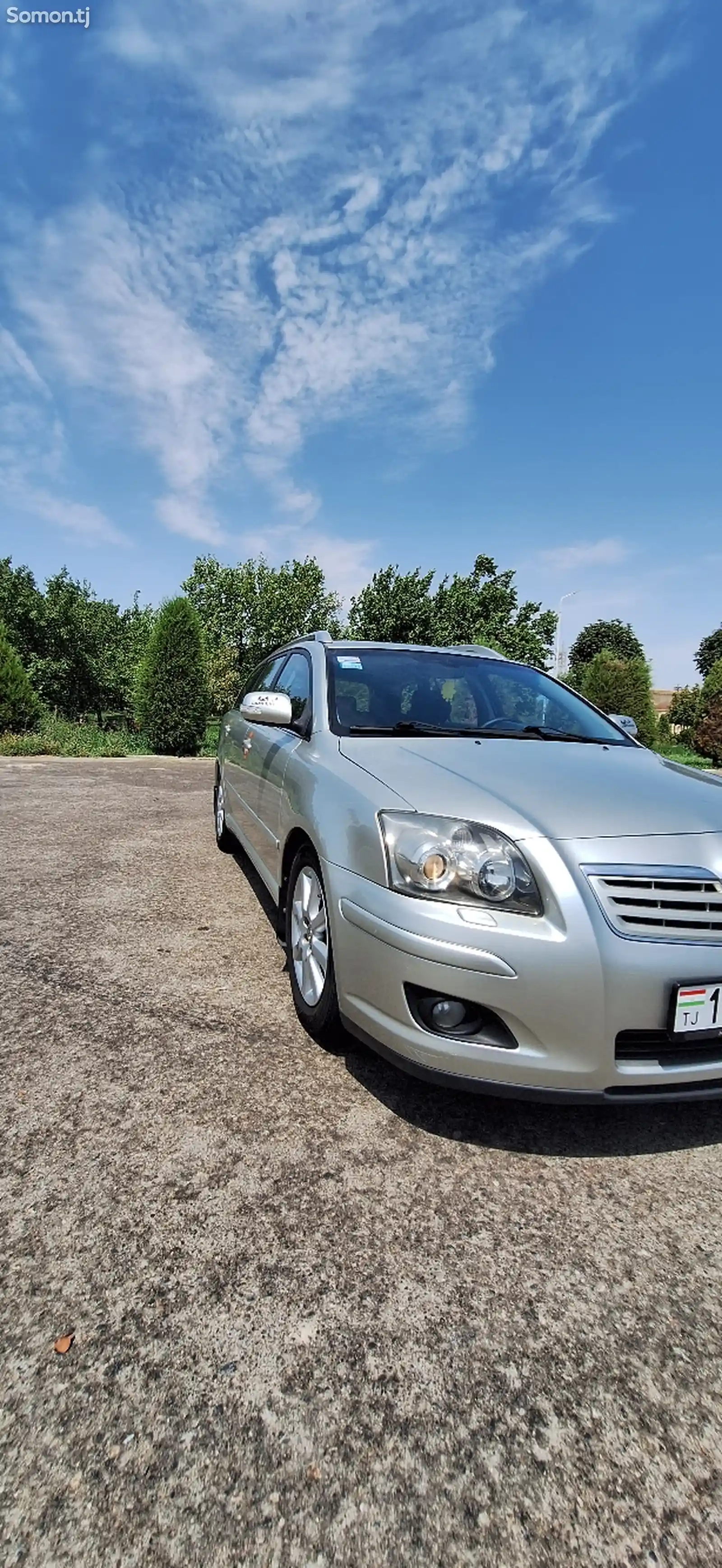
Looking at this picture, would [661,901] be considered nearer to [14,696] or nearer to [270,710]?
[270,710]

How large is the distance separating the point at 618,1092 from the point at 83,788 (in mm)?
8163

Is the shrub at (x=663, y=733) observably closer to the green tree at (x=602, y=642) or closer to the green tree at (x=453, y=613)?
the green tree at (x=453, y=613)

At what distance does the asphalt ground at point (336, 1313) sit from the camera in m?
1.08

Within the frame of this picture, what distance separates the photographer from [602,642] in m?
71.7

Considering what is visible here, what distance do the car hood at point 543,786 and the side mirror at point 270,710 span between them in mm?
357

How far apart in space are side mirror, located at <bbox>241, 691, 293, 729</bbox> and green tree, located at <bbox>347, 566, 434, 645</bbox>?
83.2ft

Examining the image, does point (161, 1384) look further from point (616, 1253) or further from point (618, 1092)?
point (618, 1092)

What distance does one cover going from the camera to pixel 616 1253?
5.30ft

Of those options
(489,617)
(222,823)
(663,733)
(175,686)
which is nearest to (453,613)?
(489,617)

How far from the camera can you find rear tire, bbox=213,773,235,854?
5.22m

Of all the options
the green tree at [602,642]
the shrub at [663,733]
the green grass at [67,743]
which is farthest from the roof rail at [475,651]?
the green tree at [602,642]

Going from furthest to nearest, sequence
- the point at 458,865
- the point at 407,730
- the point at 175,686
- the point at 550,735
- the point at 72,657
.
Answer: the point at 72,657 < the point at 175,686 < the point at 550,735 < the point at 407,730 < the point at 458,865

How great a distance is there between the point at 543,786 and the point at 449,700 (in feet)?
3.62

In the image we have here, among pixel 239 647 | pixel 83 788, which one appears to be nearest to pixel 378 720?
pixel 83 788
